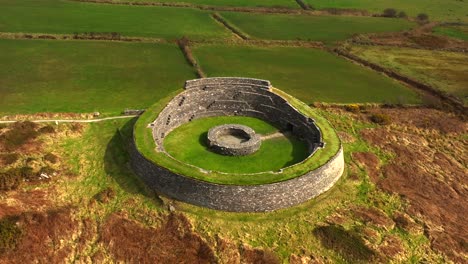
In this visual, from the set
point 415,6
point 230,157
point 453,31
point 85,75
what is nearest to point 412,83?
point 230,157

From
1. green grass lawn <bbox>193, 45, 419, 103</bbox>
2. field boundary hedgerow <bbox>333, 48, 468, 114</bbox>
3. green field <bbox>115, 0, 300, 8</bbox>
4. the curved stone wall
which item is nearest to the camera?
the curved stone wall

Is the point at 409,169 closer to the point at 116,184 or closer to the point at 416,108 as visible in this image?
the point at 416,108

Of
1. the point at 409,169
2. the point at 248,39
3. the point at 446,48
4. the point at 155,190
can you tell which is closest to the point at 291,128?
the point at 409,169

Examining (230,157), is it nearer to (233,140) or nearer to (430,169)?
(233,140)

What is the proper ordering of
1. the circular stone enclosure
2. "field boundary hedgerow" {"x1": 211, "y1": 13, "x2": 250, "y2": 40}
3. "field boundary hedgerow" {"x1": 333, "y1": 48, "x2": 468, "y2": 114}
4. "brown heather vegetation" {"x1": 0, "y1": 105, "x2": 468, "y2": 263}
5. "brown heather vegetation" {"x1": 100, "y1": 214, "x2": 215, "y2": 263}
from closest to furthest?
"brown heather vegetation" {"x1": 100, "y1": 214, "x2": 215, "y2": 263} → "brown heather vegetation" {"x1": 0, "y1": 105, "x2": 468, "y2": 263} → the circular stone enclosure → "field boundary hedgerow" {"x1": 333, "y1": 48, "x2": 468, "y2": 114} → "field boundary hedgerow" {"x1": 211, "y1": 13, "x2": 250, "y2": 40}

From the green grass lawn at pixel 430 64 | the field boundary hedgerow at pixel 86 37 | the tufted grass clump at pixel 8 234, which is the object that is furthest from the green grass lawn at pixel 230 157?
the field boundary hedgerow at pixel 86 37

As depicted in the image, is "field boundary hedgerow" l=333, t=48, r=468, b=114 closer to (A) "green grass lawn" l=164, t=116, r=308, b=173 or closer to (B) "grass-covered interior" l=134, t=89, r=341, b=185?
(B) "grass-covered interior" l=134, t=89, r=341, b=185

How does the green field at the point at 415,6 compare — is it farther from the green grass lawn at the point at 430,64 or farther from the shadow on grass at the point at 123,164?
the shadow on grass at the point at 123,164

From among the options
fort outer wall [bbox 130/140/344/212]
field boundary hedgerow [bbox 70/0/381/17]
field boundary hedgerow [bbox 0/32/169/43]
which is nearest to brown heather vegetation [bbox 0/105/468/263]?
fort outer wall [bbox 130/140/344/212]
